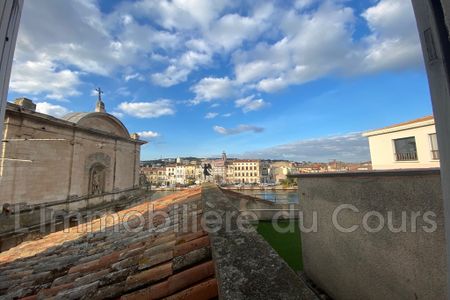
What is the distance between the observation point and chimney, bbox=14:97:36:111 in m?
9.88

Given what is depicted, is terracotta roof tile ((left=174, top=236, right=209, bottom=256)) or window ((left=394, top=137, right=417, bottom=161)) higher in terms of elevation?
window ((left=394, top=137, right=417, bottom=161))

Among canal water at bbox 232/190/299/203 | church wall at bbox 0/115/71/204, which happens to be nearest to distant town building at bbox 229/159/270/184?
canal water at bbox 232/190/299/203

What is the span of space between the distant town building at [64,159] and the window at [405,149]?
1979cm

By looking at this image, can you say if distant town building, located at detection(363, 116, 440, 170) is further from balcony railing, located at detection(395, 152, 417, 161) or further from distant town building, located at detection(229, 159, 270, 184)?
distant town building, located at detection(229, 159, 270, 184)

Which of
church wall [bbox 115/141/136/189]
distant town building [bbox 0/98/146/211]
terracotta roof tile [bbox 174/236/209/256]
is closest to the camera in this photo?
terracotta roof tile [bbox 174/236/209/256]

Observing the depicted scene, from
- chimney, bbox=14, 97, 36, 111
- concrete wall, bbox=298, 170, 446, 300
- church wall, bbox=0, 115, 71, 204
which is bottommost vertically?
concrete wall, bbox=298, 170, 446, 300

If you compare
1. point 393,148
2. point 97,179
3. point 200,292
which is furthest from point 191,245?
point 393,148

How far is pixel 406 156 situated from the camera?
16.6 m

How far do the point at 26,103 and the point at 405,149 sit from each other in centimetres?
2235

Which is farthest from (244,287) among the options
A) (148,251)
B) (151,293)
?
(148,251)

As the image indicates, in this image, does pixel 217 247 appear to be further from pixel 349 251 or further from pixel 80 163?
pixel 80 163

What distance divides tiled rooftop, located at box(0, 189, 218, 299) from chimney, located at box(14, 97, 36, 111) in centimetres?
804

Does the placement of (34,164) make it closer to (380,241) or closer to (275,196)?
(380,241)

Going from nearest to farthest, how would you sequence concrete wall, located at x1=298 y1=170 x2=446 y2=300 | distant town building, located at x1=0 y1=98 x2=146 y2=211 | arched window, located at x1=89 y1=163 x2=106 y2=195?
concrete wall, located at x1=298 y1=170 x2=446 y2=300
distant town building, located at x1=0 y1=98 x2=146 y2=211
arched window, located at x1=89 y1=163 x2=106 y2=195
